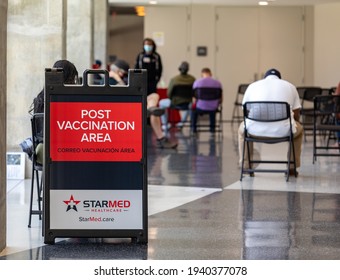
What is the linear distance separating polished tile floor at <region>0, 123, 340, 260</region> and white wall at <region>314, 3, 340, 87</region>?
361 inches

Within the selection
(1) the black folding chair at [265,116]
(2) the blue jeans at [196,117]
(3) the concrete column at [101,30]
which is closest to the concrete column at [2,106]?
(1) the black folding chair at [265,116]

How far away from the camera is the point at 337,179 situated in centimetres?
963

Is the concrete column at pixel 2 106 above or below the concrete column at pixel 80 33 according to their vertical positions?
below

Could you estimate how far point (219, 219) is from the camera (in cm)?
688

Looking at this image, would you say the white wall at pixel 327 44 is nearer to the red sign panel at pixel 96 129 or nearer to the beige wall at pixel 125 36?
the beige wall at pixel 125 36

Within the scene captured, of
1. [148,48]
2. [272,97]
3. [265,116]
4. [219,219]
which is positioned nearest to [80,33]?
[148,48]

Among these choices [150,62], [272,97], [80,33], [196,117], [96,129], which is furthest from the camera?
[196,117]

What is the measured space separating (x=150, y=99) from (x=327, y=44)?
8.14m

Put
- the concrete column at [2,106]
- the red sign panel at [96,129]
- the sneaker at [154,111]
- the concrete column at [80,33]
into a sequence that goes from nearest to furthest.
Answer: the concrete column at [2,106]
the red sign panel at [96,129]
the sneaker at [154,111]
the concrete column at [80,33]

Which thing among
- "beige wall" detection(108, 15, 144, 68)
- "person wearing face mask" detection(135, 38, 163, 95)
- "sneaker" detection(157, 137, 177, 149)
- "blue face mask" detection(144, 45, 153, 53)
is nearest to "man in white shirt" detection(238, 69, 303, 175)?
"sneaker" detection(157, 137, 177, 149)

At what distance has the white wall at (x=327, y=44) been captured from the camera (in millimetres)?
19922

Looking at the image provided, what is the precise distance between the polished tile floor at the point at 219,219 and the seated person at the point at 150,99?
1.66 m

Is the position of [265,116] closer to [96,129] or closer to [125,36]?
[96,129]
